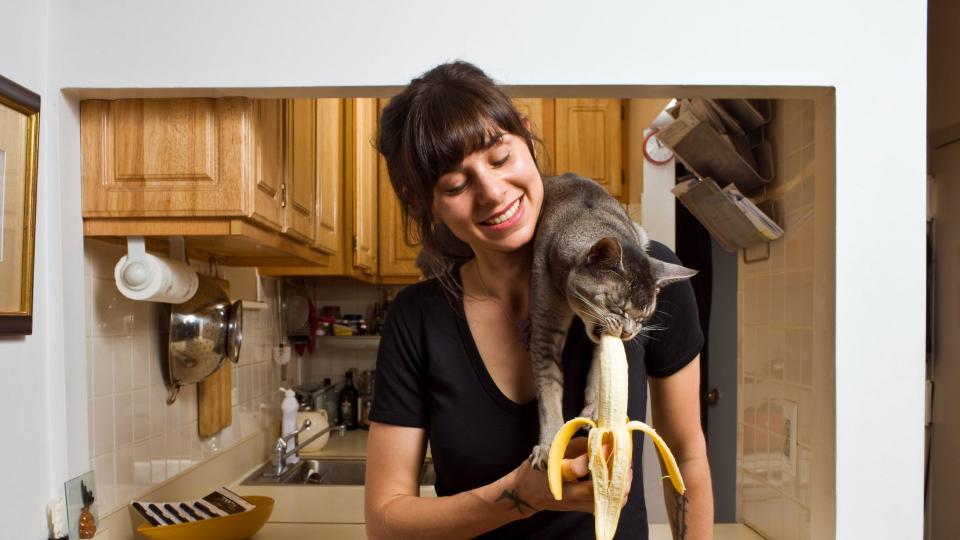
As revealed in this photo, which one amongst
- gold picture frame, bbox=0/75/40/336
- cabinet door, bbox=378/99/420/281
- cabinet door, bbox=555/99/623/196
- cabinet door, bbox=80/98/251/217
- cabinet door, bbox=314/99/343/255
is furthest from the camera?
cabinet door, bbox=378/99/420/281

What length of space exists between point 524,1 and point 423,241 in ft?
1.67

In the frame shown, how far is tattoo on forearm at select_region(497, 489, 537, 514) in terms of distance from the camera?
2.94 ft

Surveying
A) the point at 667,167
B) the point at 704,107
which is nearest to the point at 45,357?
the point at 704,107

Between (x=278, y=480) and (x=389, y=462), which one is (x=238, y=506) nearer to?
(x=278, y=480)

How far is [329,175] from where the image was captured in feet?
8.60

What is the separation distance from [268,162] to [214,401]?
921mm

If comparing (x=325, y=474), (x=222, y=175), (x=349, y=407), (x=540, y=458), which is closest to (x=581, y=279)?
(x=540, y=458)

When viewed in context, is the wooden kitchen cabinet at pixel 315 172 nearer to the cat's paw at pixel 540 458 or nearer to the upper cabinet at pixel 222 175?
the upper cabinet at pixel 222 175

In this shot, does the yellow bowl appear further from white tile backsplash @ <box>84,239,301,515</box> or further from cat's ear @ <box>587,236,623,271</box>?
cat's ear @ <box>587,236,623,271</box>

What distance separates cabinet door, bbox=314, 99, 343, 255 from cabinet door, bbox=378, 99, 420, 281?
44cm

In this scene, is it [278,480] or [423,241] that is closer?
[423,241]

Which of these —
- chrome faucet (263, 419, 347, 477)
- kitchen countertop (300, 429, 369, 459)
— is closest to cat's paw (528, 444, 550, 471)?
chrome faucet (263, 419, 347, 477)

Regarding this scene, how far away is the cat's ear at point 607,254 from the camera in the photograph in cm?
80

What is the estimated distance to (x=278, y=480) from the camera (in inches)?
102
